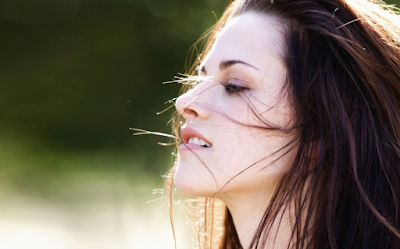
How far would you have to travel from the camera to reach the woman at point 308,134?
1.34 meters

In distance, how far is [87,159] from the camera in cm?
471

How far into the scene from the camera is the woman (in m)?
1.34

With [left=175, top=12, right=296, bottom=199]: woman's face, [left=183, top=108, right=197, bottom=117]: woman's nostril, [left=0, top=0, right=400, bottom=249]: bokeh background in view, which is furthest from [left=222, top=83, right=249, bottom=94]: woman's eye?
[left=0, top=0, right=400, bottom=249]: bokeh background

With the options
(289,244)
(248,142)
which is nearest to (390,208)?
(289,244)

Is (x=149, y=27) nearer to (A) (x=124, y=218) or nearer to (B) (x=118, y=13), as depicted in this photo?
(B) (x=118, y=13)

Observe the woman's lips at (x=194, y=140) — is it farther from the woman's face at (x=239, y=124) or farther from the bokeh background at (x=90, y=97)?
the bokeh background at (x=90, y=97)

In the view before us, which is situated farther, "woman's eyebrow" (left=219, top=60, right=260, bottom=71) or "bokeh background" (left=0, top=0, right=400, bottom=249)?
"bokeh background" (left=0, top=0, right=400, bottom=249)

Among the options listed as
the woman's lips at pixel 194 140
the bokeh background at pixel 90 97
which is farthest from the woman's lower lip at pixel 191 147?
the bokeh background at pixel 90 97

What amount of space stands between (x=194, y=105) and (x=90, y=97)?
10.1 feet

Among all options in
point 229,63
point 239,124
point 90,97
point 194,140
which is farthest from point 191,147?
point 90,97

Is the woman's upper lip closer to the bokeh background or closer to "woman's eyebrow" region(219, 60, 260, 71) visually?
"woman's eyebrow" region(219, 60, 260, 71)

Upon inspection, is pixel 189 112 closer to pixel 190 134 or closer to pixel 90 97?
pixel 190 134

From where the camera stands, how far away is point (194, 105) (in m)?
1.42

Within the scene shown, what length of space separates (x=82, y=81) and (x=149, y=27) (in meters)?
0.80
